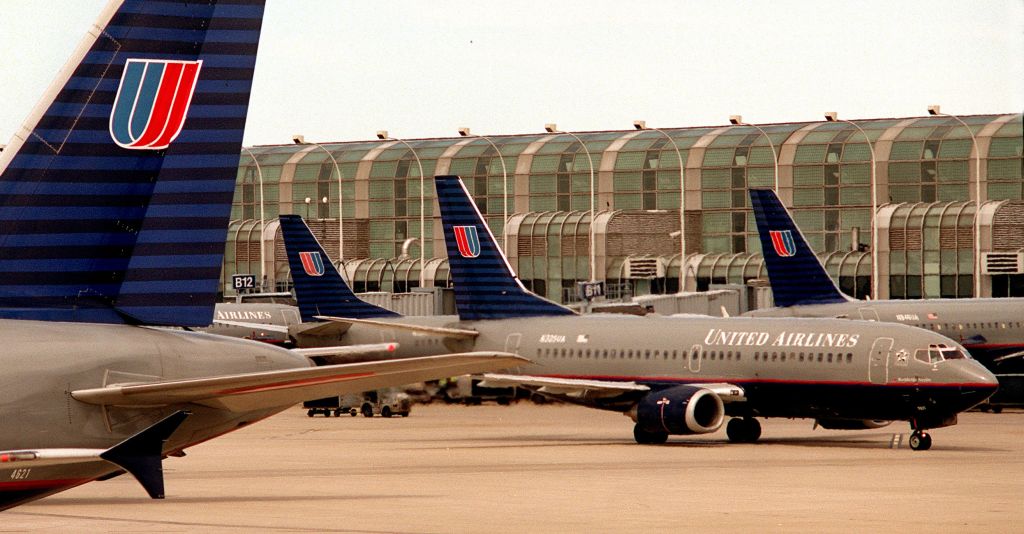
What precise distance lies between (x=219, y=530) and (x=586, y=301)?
227 ft

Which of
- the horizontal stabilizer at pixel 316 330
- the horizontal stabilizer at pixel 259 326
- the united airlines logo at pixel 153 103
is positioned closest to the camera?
the united airlines logo at pixel 153 103

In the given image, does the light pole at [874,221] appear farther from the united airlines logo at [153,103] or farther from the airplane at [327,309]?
the united airlines logo at [153,103]

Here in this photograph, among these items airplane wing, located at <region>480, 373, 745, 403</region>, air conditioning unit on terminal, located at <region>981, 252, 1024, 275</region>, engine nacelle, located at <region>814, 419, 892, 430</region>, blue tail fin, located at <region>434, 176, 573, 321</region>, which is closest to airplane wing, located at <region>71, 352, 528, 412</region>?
airplane wing, located at <region>480, 373, 745, 403</region>

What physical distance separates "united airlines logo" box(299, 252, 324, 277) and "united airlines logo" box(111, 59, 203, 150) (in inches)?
1861

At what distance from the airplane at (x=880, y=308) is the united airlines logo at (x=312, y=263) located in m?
17.5

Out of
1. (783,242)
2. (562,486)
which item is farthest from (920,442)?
(783,242)

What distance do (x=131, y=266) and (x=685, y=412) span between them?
107 feet

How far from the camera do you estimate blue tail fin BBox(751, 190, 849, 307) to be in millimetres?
64562

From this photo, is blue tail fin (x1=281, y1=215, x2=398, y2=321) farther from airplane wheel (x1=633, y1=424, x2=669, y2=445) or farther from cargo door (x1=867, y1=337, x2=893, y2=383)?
cargo door (x1=867, y1=337, x2=893, y2=383)

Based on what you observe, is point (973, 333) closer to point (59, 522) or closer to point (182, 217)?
point (59, 522)

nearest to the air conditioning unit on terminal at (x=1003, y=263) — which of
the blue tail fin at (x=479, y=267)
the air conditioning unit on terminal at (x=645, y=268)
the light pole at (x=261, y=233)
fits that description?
the air conditioning unit on terminal at (x=645, y=268)

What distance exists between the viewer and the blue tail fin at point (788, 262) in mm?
64562

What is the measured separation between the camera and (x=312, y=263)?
64375 millimetres

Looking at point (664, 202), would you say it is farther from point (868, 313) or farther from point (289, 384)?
point (289, 384)
